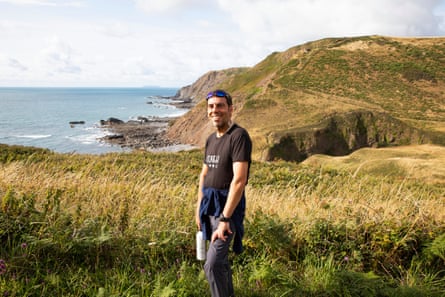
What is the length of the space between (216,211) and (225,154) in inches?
24.1

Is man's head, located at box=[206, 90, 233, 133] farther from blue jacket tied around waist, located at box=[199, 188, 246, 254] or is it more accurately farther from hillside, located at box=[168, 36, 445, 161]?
hillside, located at box=[168, 36, 445, 161]

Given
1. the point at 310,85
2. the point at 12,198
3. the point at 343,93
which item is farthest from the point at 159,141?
the point at 12,198

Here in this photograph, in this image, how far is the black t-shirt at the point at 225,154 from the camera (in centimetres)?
336

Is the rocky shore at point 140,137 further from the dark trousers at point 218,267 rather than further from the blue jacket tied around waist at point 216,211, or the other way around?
the dark trousers at point 218,267

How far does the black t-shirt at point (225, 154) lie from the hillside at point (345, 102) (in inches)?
1343

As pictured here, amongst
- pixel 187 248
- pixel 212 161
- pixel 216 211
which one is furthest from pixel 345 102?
pixel 216 211

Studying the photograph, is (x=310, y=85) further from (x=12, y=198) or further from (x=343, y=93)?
(x=12, y=198)

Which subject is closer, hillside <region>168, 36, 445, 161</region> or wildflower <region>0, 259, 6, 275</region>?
wildflower <region>0, 259, 6, 275</region>

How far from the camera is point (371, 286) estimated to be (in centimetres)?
397

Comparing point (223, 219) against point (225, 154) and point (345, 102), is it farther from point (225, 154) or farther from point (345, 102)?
point (345, 102)

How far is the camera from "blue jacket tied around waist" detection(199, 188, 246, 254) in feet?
11.7

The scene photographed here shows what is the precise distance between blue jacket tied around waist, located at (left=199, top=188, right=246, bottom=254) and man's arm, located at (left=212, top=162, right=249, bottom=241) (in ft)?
0.69

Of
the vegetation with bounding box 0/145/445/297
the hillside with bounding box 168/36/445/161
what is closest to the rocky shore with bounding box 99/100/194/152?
the hillside with bounding box 168/36/445/161

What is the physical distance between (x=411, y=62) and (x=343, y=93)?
71.3 feet
